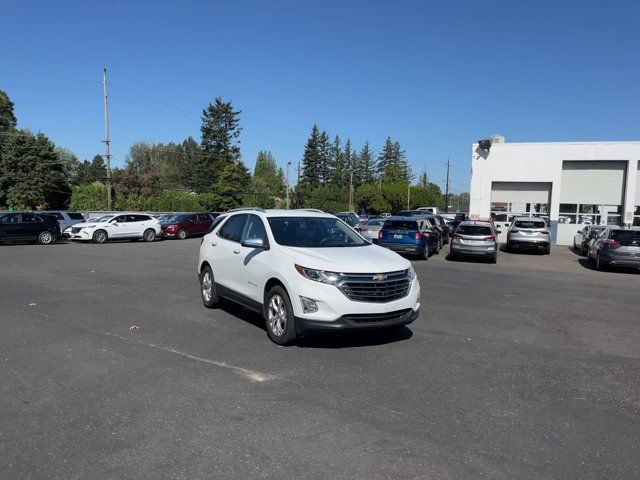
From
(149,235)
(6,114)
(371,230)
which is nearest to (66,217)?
(149,235)

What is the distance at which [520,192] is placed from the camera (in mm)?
31297

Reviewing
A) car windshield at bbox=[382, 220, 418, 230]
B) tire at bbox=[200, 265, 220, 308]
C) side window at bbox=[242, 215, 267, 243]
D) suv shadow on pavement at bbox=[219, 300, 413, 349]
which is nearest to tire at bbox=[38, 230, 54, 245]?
car windshield at bbox=[382, 220, 418, 230]

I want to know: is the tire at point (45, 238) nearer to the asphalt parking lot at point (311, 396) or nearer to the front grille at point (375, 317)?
the asphalt parking lot at point (311, 396)

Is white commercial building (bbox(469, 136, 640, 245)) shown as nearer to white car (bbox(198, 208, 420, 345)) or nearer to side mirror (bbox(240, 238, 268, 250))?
white car (bbox(198, 208, 420, 345))

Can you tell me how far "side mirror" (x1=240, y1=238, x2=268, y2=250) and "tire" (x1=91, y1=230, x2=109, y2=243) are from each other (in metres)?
22.0

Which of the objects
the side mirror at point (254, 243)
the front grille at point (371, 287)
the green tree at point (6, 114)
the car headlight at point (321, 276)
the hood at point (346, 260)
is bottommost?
the front grille at point (371, 287)

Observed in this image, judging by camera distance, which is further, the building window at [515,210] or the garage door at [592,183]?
the building window at [515,210]

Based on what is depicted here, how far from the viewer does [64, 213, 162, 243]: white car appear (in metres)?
26.1

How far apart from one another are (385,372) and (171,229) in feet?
87.6

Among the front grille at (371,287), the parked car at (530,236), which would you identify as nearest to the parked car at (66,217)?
the parked car at (530,236)

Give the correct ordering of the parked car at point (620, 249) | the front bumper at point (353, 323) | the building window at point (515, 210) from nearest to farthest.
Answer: the front bumper at point (353, 323)
the parked car at point (620, 249)
the building window at point (515, 210)

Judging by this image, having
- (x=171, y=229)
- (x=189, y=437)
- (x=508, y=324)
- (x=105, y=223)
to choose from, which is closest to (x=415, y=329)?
(x=508, y=324)

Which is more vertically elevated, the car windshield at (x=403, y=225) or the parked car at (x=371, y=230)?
the car windshield at (x=403, y=225)

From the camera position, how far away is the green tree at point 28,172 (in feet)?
184
